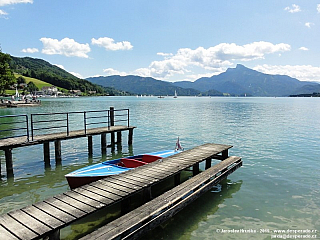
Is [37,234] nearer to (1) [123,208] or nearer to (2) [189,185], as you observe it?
(1) [123,208]

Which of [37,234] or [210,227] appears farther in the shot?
[210,227]

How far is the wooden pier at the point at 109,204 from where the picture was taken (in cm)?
531

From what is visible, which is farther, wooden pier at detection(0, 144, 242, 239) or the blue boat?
the blue boat

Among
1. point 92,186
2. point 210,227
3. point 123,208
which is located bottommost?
point 210,227

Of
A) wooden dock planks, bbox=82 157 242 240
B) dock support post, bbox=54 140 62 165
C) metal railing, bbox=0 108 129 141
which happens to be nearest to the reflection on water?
wooden dock planks, bbox=82 157 242 240

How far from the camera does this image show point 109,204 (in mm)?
6441

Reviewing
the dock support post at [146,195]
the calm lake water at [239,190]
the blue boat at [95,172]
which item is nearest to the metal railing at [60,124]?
the calm lake water at [239,190]

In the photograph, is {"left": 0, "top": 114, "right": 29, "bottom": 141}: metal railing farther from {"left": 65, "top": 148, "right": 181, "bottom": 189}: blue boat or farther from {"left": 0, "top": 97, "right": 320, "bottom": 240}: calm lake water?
{"left": 65, "top": 148, "right": 181, "bottom": 189}: blue boat

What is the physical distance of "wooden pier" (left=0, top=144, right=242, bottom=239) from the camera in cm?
531

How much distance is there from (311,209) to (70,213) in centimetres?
933

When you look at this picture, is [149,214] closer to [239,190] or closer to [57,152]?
[239,190]

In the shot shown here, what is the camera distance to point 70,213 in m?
5.86

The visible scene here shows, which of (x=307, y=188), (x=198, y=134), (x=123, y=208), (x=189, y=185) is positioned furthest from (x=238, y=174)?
(x=198, y=134)

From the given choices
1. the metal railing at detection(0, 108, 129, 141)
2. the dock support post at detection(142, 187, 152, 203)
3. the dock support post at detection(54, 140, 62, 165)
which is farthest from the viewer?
the dock support post at detection(54, 140, 62, 165)
